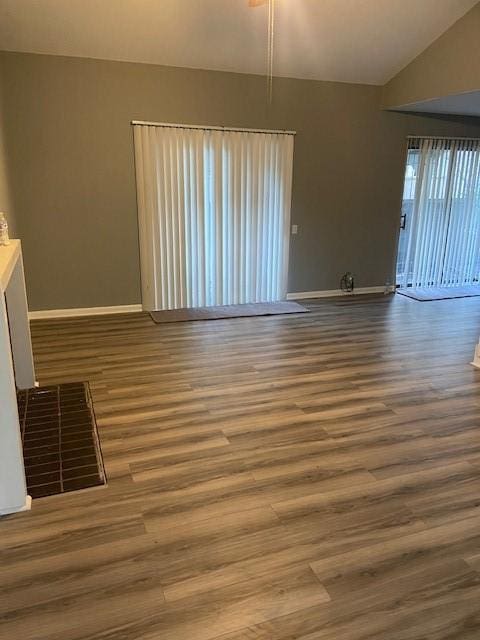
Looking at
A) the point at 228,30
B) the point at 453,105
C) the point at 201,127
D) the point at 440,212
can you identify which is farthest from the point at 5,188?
the point at 440,212

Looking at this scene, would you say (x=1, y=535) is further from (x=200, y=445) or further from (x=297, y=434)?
(x=297, y=434)

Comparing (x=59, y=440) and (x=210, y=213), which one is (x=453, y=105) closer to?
(x=210, y=213)

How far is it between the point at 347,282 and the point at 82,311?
11.5 feet

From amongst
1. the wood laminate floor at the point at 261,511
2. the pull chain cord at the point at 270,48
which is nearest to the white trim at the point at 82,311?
the wood laminate floor at the point at 261,511

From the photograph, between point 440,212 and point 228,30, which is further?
point 440,212

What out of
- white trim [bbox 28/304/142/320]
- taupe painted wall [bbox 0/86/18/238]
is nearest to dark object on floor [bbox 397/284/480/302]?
white trim [bbox 28/304/142/320]

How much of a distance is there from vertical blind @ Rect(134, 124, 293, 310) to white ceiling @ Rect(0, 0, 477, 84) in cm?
76

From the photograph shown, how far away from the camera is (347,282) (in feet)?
21.9

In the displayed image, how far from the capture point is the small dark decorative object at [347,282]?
21.9ft

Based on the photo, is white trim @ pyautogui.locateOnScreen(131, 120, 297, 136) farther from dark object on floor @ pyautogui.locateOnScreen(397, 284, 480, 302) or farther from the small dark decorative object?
dark object on floor @ pyautogui.locateOnScreen(397, 284, 480, 302)

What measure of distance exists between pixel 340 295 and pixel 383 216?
4.03ft

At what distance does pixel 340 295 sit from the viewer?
668 centimetres

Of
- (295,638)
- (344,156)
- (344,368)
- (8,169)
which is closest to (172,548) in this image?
(295,638)

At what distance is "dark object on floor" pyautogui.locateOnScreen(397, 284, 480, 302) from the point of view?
6575 millimetres
